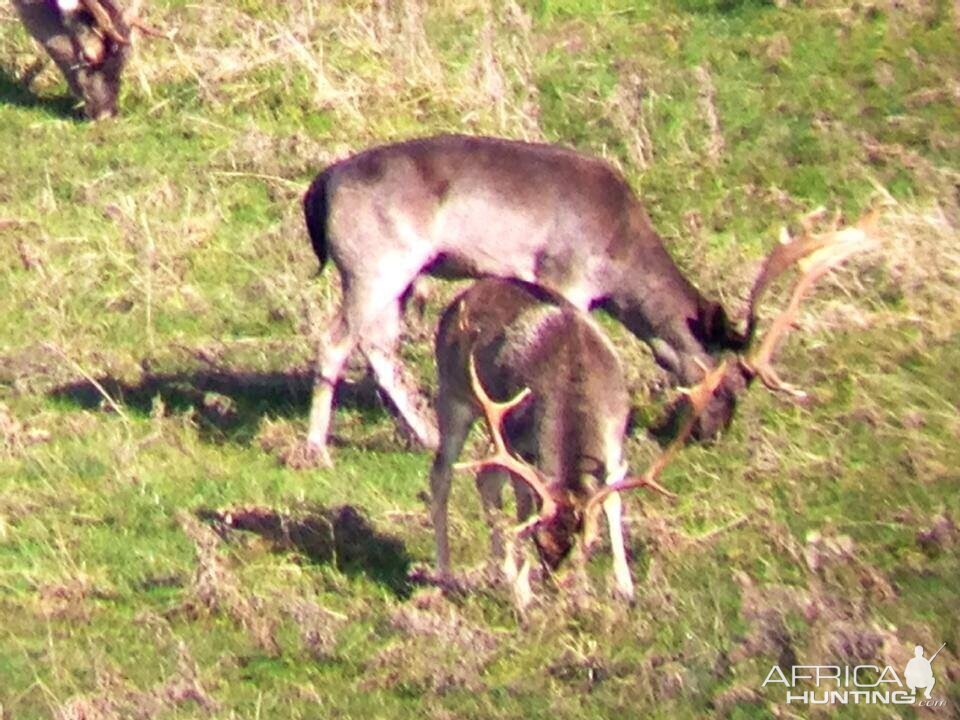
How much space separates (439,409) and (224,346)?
3.25 meters

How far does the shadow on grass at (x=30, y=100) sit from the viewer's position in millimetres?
17266

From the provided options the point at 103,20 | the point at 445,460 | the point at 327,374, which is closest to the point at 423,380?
the point at 327,374

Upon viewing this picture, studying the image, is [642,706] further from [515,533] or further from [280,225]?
[280,225]

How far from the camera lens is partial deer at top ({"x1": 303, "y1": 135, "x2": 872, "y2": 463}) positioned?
12305mm

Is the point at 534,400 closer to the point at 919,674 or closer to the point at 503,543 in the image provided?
the point at 503,543

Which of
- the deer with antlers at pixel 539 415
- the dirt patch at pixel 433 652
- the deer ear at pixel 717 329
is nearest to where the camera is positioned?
the dirt patch at pixel 433 652

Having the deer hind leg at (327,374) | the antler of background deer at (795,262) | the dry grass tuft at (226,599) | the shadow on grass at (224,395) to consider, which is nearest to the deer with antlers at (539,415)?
the dry grass tuft at (226,599)

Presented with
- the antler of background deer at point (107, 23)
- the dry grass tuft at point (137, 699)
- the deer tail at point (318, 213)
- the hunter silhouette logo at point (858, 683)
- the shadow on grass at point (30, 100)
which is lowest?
the shadow on grass at point (30, 100)

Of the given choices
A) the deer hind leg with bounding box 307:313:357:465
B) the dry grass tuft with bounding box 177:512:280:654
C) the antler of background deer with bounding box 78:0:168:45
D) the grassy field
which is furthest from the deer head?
the antler of background deer with bounding box 78:0:168:45

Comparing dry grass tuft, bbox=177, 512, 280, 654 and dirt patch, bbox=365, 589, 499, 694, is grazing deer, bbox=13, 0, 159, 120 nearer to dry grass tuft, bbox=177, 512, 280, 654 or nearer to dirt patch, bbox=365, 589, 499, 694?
dry grass tuft, bbox=177, 512, 280, 654

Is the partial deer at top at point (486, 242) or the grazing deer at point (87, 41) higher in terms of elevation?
the partial deer at top at point (486, 242)

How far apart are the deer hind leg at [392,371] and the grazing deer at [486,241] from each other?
0.04 ft

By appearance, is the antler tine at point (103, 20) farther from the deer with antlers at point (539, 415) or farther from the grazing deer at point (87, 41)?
the deer with antlers at point (539, 415)

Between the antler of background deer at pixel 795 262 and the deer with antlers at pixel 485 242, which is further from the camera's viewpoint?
the deer with antlers at pixel 485 242
